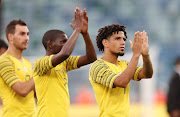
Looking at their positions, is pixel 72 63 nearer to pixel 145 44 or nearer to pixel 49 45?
pixel 49 45

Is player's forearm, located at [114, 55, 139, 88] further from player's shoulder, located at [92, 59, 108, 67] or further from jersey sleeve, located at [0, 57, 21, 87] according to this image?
jersey sleeve, located at [0, 57, 21, 87]

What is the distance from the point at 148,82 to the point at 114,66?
5.92 metres

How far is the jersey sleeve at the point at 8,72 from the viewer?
4.32m

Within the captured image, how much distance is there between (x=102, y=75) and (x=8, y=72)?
1291mm

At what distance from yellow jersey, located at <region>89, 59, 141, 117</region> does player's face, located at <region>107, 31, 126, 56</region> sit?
6.1 inches

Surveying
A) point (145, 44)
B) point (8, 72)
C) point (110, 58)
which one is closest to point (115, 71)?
point (110, 58)

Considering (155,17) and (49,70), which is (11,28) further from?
(155,17)

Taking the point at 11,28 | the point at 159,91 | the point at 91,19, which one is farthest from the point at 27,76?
the point at 91,19

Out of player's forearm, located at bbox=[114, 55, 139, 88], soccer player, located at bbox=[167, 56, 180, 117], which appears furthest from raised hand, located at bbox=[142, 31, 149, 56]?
soccer player, located at bbox=[167, 56, 180, 117]

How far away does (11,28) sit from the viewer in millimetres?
4734

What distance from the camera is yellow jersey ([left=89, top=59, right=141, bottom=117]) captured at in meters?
3.72

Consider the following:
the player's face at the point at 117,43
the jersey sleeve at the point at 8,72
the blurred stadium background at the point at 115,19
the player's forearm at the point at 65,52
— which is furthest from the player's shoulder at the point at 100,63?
the blurred stadium background at the point at 115,19

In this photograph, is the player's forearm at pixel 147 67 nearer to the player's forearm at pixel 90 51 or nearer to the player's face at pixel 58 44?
the player's forearm at pixel 90 51

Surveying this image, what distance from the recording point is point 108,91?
382 cm
